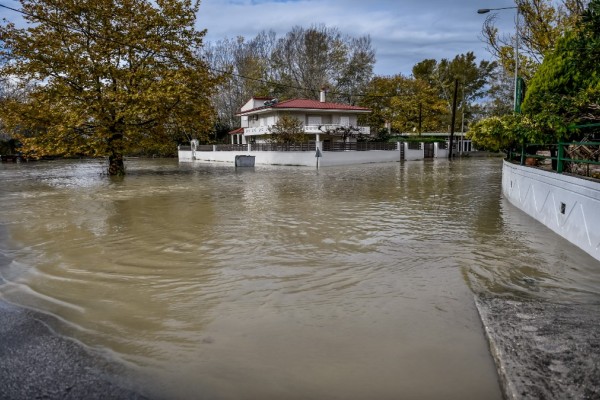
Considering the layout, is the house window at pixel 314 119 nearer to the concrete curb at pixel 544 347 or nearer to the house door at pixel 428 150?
the house door at pixel 428 150

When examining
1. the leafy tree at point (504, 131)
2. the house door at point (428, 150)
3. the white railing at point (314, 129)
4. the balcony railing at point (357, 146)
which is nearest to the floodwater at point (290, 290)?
the leafy tree at point (504, 131)

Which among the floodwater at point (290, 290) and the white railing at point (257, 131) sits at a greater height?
the white railing at point (257, 131)

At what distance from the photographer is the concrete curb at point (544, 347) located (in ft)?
9.66

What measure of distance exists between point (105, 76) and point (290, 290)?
23006 millimetres

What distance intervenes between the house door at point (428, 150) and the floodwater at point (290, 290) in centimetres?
4009

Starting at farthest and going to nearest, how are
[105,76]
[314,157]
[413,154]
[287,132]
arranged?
[413,154], [287,132], [314,157], [105,76]

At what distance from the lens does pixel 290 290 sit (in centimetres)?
550

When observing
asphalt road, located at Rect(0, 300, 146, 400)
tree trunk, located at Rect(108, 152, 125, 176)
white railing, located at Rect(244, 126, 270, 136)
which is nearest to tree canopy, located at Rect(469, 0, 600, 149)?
asphalt road, located at Rect(0, 300, 146, 400)

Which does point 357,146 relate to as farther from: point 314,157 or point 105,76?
point 105,76

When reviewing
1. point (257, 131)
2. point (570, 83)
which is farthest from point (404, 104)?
point (570, 83)

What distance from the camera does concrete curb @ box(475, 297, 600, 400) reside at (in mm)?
2943

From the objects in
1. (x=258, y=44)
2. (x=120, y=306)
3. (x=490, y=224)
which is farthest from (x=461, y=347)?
(x=258, y=44)

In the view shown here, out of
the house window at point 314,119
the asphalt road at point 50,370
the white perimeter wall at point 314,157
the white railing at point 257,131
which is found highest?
the house window at point 314,119

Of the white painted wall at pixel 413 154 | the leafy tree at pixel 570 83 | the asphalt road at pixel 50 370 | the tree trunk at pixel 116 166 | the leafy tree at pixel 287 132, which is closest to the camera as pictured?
the asphalt road at pixel 50 370
